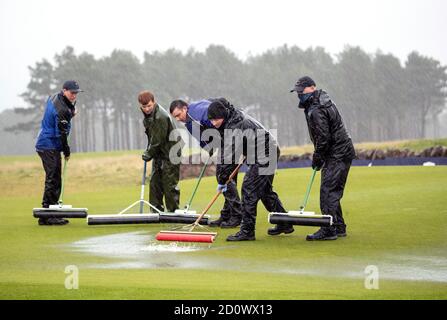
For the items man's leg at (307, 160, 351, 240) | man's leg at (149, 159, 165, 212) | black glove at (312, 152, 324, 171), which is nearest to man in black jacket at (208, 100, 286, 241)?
black glove at (312, 152, 324, 171)

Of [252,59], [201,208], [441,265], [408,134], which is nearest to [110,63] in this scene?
[252,59]

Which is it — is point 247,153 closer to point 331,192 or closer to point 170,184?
point 331,192

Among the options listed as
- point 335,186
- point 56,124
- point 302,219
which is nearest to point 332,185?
point 335,186

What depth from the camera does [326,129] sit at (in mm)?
13016

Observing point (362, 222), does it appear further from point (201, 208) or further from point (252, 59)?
point (252, 59)

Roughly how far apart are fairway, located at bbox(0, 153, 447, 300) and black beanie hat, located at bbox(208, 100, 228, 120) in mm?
2130

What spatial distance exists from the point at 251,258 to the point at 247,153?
2.50 metres

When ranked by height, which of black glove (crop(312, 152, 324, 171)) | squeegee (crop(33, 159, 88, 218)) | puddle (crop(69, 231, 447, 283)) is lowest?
puddle (crop(69, 231, 447, 283))

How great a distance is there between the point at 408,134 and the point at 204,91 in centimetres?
4197

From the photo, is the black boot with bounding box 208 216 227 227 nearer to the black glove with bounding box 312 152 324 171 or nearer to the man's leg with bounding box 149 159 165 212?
the man's leg with bounding box 149 159 165 212

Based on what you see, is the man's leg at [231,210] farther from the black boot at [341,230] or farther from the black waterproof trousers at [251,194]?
the black boot at [341,230]

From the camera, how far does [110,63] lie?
113188mm

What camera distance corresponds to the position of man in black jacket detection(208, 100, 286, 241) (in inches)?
520

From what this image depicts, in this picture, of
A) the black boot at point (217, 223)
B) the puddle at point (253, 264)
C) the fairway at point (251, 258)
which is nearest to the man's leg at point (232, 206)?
the black boot at point (217, 223)
